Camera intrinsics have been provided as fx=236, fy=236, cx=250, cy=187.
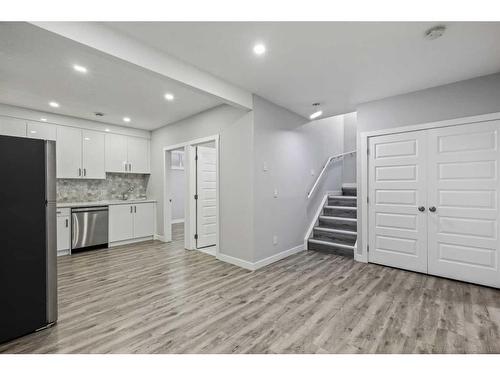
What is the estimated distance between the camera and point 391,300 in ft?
8.71

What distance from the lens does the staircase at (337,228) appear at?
4.37 metres

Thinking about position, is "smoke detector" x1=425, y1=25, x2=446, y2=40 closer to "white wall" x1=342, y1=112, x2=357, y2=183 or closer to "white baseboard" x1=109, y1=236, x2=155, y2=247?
"white wall" x1=342, y1=112, x2=357, y2=183

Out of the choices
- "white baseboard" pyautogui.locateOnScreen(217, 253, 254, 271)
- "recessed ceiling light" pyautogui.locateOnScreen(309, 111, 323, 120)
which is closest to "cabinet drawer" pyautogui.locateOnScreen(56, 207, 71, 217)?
"white baseboard" pyautogui.locateOnScreen(217, 253, 254, 271)

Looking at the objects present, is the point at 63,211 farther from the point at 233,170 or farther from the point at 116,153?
the point at 233,170

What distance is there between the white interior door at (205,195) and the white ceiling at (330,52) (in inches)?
75.8

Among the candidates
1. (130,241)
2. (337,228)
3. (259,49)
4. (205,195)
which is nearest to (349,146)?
(337,228)

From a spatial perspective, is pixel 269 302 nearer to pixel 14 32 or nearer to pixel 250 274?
pixel 250 274

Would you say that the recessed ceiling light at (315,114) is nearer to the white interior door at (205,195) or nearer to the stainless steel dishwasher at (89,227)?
the white interior door at (205,195)

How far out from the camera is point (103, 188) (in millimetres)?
5492

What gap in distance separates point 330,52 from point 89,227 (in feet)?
16.6

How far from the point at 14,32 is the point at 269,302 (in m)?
3.57

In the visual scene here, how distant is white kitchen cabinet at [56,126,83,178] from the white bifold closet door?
558 cm
